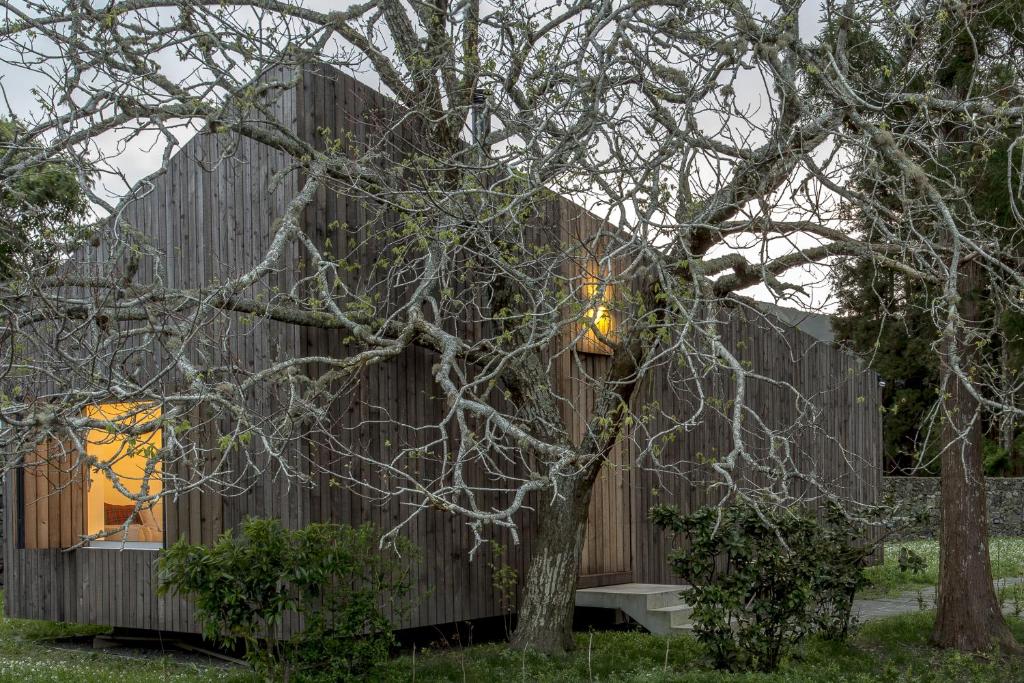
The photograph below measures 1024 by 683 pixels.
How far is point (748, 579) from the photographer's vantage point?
8.66m

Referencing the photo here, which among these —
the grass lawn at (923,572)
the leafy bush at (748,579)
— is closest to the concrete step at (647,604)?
the leafy bush at (748,579)

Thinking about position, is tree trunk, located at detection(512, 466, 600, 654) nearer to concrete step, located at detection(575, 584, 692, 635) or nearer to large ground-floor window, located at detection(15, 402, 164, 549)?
concrete step, located at detection(575, 584, 692, 635)

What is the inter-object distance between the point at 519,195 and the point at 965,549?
5941 mm

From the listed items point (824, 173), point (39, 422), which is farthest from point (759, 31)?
point (39, 422)

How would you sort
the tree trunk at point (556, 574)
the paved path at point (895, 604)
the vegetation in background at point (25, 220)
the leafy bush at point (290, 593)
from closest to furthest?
the vegetation in background at point (25, 220) < the leafy bush at point (290, 593) < the tree trunk at point (556, 574) < the paved path at point (895, 604)

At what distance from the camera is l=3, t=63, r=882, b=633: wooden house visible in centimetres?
977

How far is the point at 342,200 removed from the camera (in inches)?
391

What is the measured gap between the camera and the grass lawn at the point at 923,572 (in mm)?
15195

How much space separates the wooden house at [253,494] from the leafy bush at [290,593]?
0.89 metres

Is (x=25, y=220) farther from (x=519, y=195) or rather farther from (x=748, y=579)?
(x=748, y=579)

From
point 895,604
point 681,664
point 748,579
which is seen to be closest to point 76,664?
point 681,664

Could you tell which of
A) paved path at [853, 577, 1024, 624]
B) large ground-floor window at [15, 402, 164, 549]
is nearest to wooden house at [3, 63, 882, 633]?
large ground-floor window at [15, 402, 164, 549]

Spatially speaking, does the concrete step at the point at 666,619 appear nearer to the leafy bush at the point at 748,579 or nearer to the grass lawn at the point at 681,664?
the grass lawn at the point at 681,664

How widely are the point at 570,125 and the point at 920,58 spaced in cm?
388
